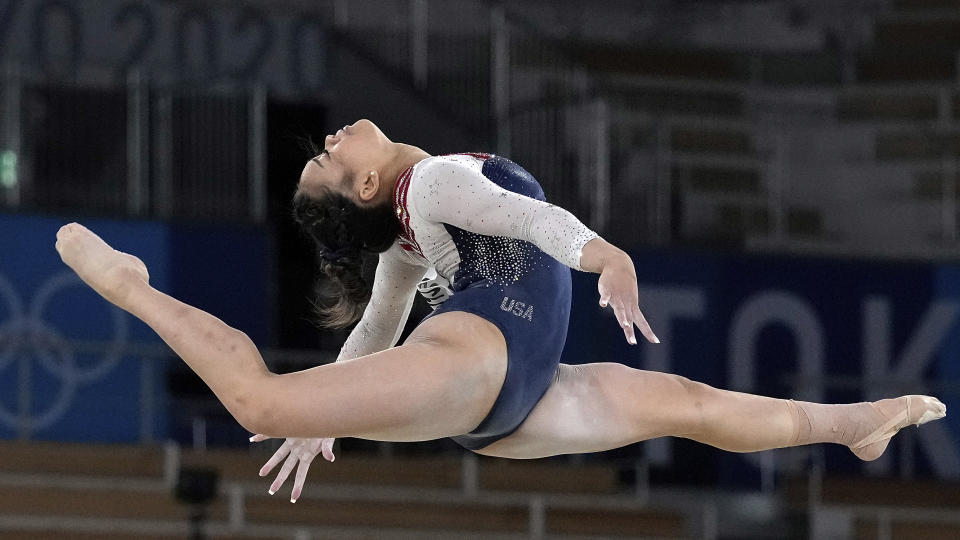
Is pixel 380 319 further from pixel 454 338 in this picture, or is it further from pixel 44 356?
pixel 44 356

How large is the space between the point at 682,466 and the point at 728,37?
3.82m

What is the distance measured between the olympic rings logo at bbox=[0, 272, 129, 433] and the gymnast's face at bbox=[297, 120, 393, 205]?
165 inches

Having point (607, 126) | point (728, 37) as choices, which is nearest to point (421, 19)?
point (607, 126)

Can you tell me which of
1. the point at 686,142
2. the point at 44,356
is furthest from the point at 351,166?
the point at 686,142

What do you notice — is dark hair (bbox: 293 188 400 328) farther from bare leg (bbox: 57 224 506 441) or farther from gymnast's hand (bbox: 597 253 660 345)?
gymnast's hand (bbox: 597 253 660 345)

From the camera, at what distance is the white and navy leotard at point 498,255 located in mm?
3199

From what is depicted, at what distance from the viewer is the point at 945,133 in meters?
10.0

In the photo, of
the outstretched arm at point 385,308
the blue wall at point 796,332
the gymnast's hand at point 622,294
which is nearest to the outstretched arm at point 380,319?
the outstretched arm at point 385,308

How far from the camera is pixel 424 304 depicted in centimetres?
822

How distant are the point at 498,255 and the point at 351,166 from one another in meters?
0.40

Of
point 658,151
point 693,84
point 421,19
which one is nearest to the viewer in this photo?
point 658,151

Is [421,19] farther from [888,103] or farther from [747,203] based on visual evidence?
[888,103]

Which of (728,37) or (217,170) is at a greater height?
(728,37)

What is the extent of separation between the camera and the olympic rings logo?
7480 millimetres
